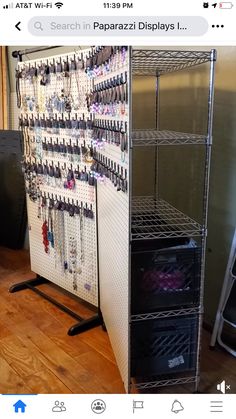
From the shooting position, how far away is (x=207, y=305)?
6.59ft

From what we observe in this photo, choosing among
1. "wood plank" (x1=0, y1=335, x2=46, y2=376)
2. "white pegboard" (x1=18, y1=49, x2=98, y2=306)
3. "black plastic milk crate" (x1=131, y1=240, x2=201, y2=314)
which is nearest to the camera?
"black plastic milk crate" (x1=131, y1=240, x2=201, y2=314)

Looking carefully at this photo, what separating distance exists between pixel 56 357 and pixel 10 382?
0.23 metres

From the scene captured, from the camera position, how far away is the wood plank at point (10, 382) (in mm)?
1542

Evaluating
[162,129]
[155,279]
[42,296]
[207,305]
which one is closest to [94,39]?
[155,279]

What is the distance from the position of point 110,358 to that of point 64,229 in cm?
70

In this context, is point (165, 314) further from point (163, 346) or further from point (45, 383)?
point (45, 383)

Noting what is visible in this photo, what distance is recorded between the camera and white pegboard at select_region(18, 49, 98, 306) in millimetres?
1879

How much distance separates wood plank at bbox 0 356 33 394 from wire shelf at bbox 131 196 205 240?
2.45ft
